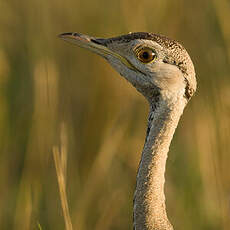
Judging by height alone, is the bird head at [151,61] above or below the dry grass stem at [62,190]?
above

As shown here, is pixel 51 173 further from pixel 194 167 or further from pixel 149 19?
pixel 149 19

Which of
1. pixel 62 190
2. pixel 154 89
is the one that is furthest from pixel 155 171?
pixel 62 190

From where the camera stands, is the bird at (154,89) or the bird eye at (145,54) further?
the bird eye at (145,54)

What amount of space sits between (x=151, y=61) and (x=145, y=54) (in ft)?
0.14

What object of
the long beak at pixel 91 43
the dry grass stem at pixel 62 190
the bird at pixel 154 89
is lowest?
the dry grass stem at pixel 62 190

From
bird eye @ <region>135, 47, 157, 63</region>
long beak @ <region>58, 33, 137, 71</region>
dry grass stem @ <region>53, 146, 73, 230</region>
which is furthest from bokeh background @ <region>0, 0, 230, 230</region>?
bird eye @ <region>135, 47, 157, 63</region>

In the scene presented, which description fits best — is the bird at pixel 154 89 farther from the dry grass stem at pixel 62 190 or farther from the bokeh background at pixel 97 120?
the bokeh background at pixel 97 120

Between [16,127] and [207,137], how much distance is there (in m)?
1.53

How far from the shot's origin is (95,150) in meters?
5.55

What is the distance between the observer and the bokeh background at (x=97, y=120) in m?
4.71

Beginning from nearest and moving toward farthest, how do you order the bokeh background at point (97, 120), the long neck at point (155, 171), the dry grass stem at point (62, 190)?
the long neck at point (155, 171), the dry grass stem at point (62, 190), the bokeh background at point (97, 120)

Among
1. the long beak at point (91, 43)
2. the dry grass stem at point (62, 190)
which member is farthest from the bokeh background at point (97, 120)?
the long beak at point (91, 43)

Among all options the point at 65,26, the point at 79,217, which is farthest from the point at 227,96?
the point at 65,26

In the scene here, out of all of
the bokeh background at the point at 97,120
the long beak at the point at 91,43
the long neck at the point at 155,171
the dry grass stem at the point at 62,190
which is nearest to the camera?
the long neck at the point at 155,171
